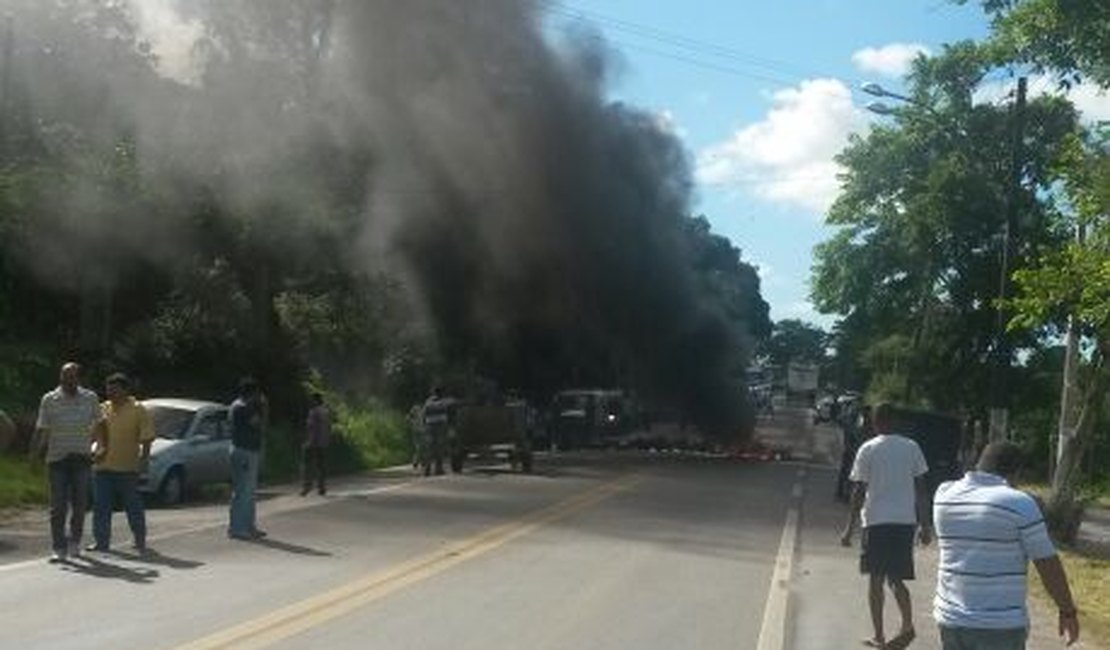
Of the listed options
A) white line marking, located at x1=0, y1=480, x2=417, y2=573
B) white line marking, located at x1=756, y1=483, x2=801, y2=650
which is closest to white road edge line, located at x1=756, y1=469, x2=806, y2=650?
white line marking, located at x1=756, y1=483, x2=801, y2=650

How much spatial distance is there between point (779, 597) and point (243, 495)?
5482 mm

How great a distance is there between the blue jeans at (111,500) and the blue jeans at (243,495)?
64.2 inches

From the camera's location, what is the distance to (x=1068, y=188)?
16.2 meters

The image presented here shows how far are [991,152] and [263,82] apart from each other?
1999cm

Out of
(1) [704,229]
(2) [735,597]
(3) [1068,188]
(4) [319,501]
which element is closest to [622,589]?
(2) [735,597]

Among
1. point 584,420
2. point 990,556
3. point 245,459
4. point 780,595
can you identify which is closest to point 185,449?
point 245,459

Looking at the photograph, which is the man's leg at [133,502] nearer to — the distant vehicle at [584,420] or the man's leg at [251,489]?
the man's leg at [251,489]

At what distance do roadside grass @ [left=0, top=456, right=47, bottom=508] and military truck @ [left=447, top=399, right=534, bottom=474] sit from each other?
10.0 m

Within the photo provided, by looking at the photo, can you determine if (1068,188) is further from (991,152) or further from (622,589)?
(991,152)

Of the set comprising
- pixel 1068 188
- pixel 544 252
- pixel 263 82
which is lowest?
pixel 1068 188

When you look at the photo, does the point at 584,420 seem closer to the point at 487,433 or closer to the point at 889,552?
the point at 487,433

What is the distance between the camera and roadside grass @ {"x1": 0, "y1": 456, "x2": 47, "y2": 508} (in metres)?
18.6

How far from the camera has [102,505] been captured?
42.7ft

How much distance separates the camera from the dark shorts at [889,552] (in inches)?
Answer: 380
